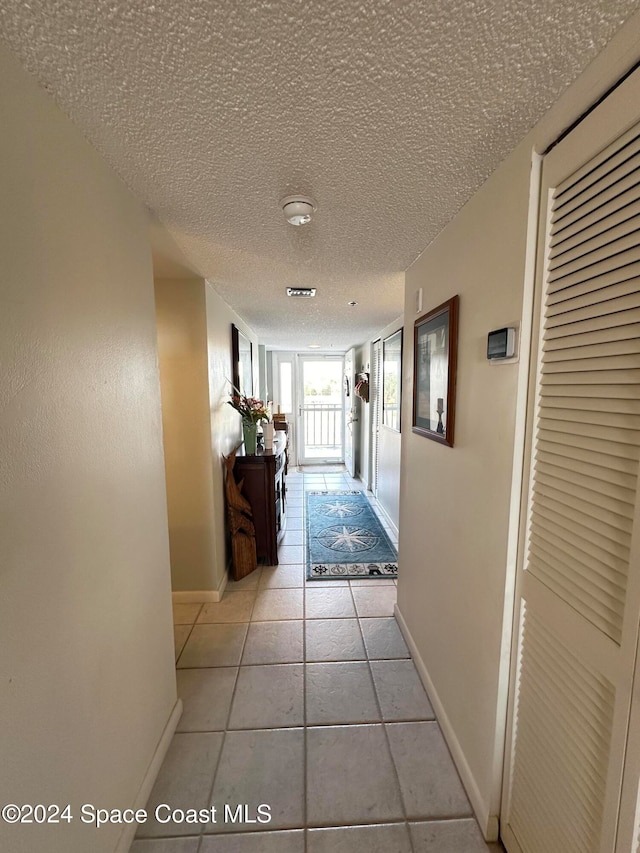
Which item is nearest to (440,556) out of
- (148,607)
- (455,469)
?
(455,469)

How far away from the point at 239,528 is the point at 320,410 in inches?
158

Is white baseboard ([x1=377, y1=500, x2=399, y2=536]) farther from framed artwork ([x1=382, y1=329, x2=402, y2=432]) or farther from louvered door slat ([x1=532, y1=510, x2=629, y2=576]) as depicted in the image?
louvered door slat ([x1=532, y1=510, x2=629, y2=576])

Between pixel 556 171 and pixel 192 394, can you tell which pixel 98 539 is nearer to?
pixel 192 394

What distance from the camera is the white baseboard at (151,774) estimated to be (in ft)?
3.49

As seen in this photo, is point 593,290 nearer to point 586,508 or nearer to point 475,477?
point 586,508

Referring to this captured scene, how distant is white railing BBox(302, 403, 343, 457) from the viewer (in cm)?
648

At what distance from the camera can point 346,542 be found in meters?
3.30

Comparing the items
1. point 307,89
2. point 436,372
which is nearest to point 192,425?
point 436,372

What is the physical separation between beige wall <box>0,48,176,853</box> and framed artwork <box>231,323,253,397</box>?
1.65 metres

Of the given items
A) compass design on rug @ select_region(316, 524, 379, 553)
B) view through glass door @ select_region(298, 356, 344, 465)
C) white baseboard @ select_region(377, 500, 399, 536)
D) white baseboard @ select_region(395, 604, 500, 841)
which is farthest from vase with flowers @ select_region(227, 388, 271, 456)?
view through glass door @ select_region(298, 356, 344, 465)

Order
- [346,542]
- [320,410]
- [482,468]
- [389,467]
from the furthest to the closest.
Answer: [320,410]
[389,467]
[346,542]
[482,468]

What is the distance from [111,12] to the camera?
0.61 meters

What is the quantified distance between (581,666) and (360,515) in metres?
3.20

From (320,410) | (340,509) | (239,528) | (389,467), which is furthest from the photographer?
(320,410)
